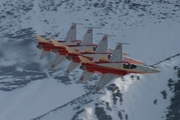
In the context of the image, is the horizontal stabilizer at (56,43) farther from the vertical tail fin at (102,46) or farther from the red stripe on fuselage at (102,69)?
the vertical tail fin at (102,46)

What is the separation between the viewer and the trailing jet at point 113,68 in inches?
7288

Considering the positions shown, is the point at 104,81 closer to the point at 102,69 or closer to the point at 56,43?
the point at 102,69

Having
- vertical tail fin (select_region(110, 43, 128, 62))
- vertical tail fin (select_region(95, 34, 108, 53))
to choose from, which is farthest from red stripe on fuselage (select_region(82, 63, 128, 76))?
vertical tail fin (select_region(95, 34, 108, 53))

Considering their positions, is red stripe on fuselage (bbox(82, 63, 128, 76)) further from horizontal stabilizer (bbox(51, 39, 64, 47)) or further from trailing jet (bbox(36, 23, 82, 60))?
trailing jet (bbox(36, 23, 82, 60))

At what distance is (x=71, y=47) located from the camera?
196 metres

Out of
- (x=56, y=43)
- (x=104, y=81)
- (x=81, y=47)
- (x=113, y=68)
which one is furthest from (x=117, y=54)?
(x=56, y=43)

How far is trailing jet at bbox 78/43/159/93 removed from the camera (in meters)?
185

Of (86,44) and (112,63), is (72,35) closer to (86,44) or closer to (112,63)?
(86,44)

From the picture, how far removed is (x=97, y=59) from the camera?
621ft

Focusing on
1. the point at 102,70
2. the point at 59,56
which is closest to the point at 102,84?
the point at 102,70

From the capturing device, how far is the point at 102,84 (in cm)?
18838

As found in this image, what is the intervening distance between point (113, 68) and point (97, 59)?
5.37 m

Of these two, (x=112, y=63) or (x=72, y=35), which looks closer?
(x=112, y=63)

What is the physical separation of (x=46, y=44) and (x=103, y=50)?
1613cm
